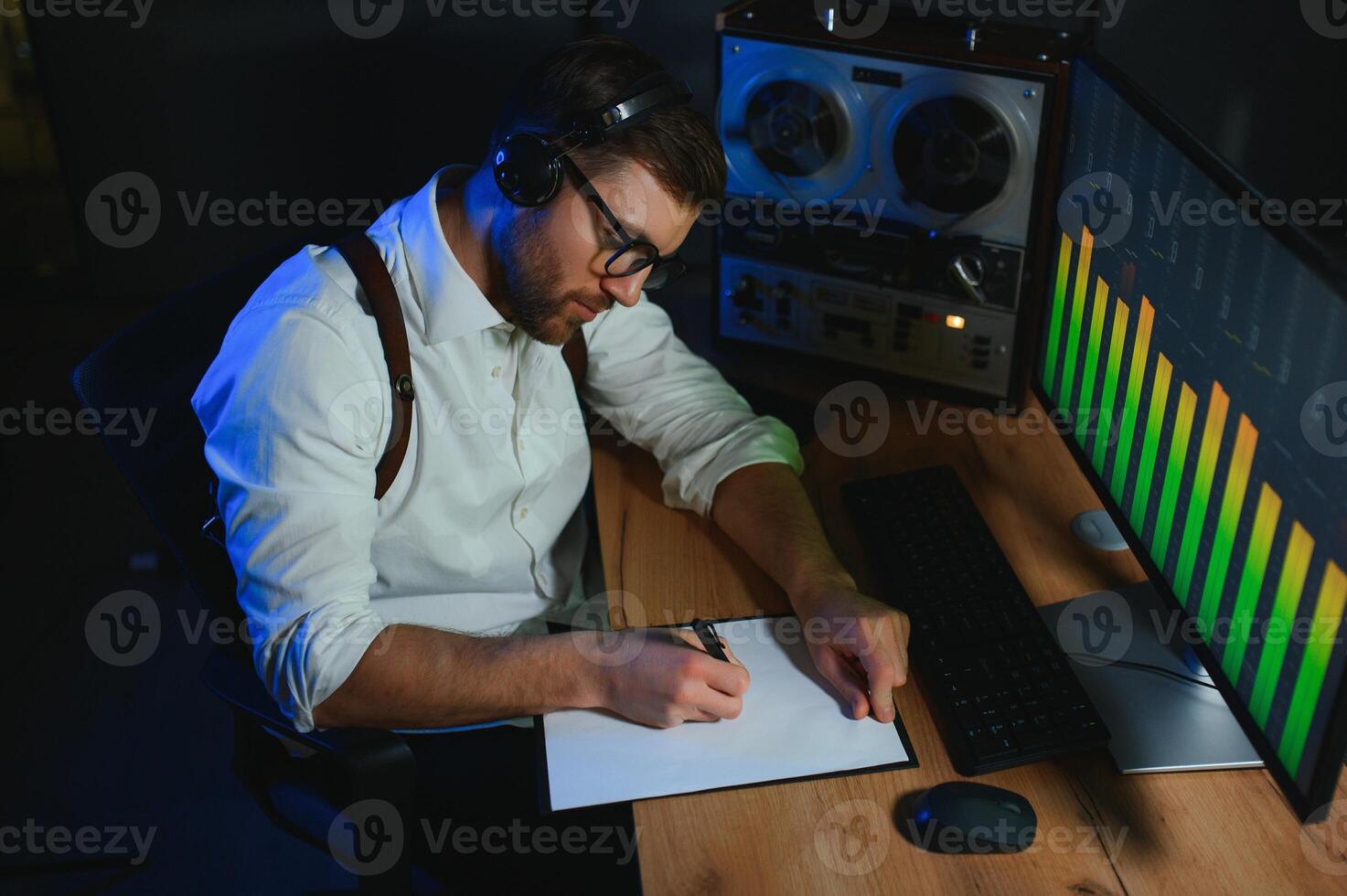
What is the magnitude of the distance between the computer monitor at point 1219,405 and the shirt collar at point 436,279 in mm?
626

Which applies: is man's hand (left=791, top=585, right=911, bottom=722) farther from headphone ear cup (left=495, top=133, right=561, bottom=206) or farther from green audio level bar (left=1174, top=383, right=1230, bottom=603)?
headphone ear cup (left=495, top=133, right=561, bottom=206)

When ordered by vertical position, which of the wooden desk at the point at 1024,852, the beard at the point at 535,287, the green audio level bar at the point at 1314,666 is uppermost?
the beard at the point at 535,287

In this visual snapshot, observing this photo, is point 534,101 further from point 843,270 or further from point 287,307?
point 843,270

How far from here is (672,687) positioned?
1110 millimetres

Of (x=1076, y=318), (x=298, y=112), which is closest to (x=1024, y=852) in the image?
(x=1076, y=318)

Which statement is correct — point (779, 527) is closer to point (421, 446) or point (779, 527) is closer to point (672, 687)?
point (672, 687)

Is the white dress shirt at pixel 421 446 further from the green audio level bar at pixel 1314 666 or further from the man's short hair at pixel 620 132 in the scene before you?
the green audio level bar at pixel 1314 666

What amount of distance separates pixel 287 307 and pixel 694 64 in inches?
34.4

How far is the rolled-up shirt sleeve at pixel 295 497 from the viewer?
1123mm

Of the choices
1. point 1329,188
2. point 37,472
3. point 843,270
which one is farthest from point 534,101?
point 37,472

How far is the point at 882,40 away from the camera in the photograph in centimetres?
151

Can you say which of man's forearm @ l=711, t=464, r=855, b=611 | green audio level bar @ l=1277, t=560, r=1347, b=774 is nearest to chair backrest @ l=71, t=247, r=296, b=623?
man's forearm @ l=711, t=464, r=855, b=611

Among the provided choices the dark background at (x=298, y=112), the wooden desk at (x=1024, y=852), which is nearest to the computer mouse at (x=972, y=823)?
the wooden desk at (x=1024, y=852)

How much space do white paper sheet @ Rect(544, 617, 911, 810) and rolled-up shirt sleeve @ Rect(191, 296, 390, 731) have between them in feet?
0.73
